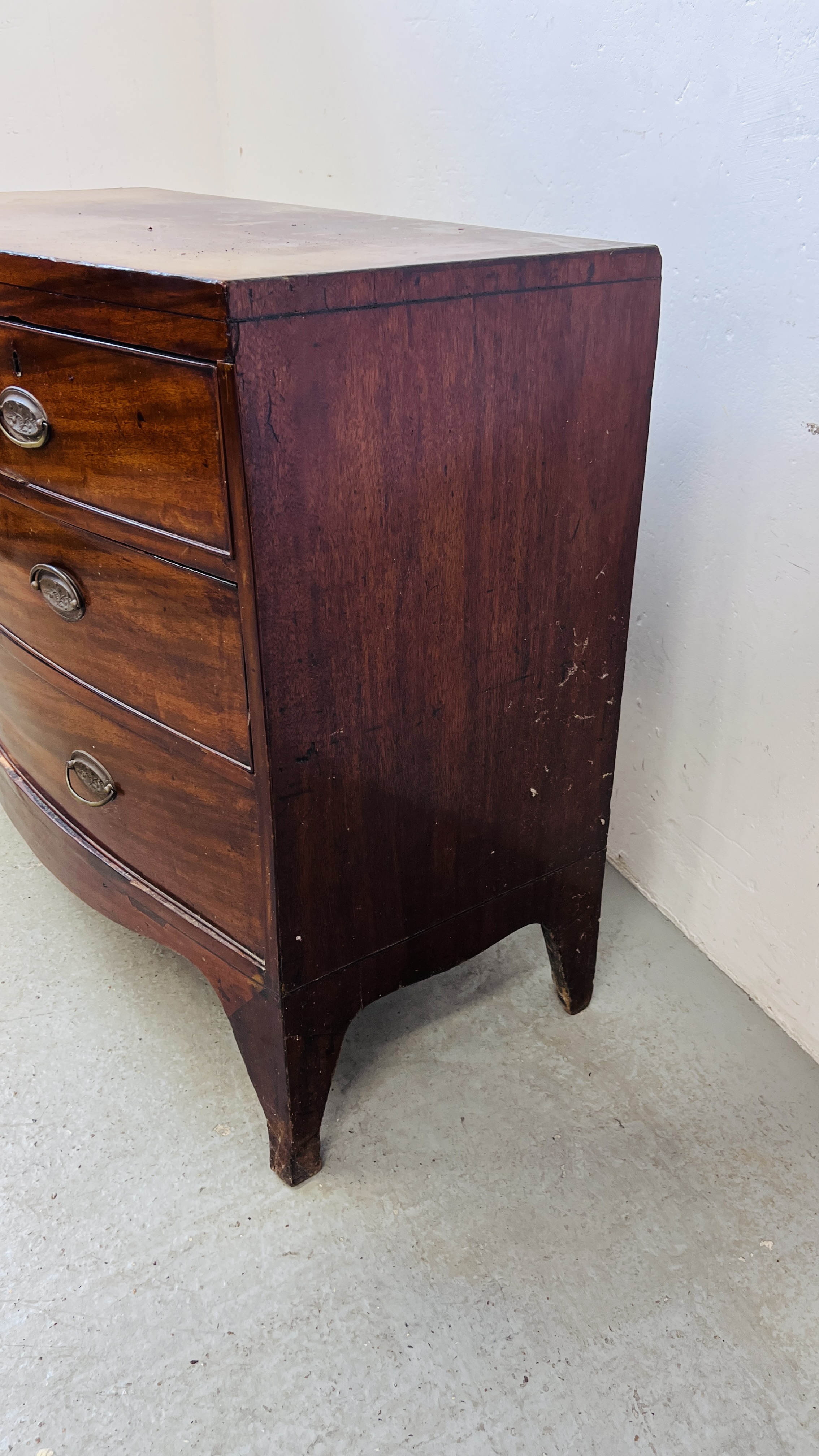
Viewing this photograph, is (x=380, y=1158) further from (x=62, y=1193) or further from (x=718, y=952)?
(x=718, y=952)

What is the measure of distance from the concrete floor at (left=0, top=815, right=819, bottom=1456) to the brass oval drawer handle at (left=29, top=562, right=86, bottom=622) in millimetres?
556

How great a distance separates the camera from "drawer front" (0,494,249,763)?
33.8 inches

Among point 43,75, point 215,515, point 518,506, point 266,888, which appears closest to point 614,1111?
point 266,888

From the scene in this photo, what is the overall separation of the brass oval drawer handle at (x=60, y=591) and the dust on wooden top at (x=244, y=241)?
28cm

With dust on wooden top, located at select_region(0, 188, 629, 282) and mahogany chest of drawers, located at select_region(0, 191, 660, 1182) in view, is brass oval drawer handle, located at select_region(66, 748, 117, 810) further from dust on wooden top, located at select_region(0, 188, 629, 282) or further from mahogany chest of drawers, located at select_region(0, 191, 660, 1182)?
dust on wooden top, located at select_region(0, 188, 629, 282)

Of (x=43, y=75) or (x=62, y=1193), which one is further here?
(x=43, y=75)

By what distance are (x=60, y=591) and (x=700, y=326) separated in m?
0.77

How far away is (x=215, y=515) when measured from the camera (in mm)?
791

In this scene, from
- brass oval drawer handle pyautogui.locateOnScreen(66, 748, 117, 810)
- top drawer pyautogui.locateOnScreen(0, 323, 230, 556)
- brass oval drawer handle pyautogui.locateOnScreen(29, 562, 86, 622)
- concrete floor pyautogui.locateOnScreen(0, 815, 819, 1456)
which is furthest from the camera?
brass oval drawer handle pyautogui.locateOnScreen(66, 748, 117, 810)

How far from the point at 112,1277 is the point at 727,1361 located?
57 centimetres

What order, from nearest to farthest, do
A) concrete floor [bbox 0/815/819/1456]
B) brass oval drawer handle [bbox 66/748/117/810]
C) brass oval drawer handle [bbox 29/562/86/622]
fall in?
concrete floor [bbox 0/815/819/1456], brass oval drawer handle [bbox 29/562/86/622], brass oval drawer handle [bbox 66/748/117/810]

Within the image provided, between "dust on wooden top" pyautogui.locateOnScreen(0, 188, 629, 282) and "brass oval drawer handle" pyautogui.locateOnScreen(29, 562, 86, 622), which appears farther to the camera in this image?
"brass oval drawer handle" pyautogui.locateOnScreen(29, 562, 86, 622)

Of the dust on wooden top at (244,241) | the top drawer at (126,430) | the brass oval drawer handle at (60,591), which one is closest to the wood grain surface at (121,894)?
the brass oval drawer handle at (60,591)

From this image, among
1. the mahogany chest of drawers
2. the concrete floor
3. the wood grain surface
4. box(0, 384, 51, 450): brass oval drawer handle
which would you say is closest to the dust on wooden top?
the mahogany chest of drawers
